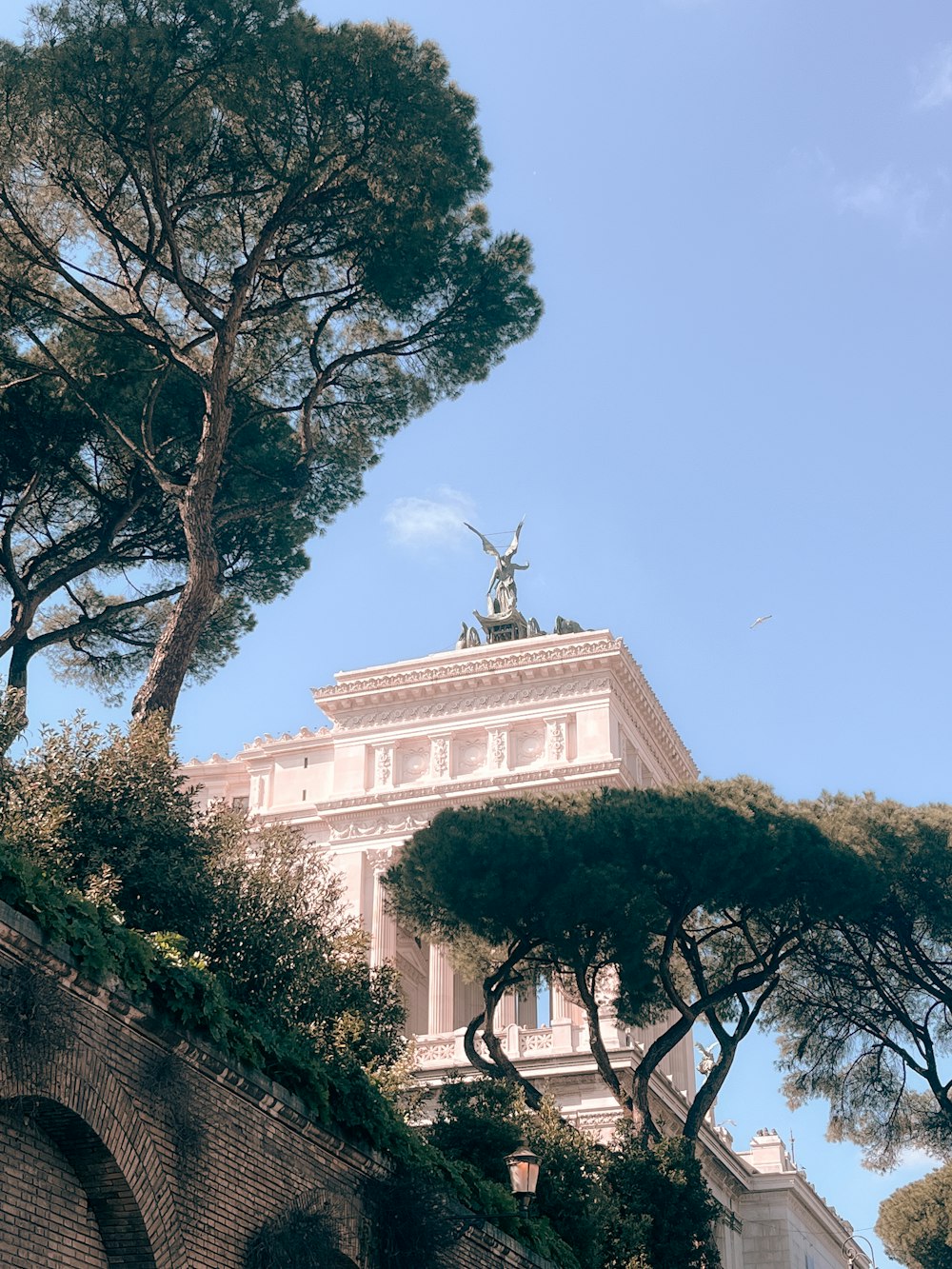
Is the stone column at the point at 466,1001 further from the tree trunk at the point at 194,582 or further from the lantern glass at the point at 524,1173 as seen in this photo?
the lantern glass at the point at 524,1173

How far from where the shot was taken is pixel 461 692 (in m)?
42.0

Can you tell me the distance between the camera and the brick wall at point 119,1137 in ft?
31.1

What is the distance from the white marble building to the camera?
131 feet

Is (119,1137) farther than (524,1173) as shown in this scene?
No

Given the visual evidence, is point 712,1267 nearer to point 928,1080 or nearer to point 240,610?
point 928,1080

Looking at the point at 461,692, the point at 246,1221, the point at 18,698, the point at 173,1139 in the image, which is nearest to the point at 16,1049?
the point at 173,1139

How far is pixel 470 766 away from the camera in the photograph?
4134cm

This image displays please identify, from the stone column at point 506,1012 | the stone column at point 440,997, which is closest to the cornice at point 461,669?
the stone column at point 440,997

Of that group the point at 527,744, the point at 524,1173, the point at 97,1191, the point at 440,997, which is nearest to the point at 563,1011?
the point at 440,997

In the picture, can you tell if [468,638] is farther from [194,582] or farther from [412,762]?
[194,582]

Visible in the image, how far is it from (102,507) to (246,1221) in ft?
39.5

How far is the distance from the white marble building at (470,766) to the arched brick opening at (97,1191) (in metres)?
27.9

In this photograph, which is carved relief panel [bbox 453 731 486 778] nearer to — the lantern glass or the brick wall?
the lantern glass

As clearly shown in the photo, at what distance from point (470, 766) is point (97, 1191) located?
3118 cm
